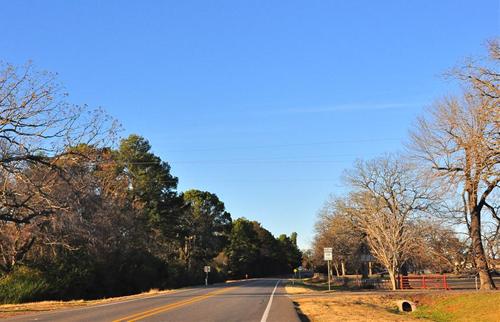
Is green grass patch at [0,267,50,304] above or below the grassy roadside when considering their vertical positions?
above

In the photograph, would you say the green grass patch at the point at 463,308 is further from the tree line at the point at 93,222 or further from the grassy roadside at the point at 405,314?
the tree line at the point at 93,222

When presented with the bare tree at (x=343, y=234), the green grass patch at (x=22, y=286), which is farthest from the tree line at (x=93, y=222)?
the bare tree at (x=343, y=234)

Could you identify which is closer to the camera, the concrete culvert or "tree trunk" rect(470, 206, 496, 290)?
"tree trunk" rect(470, 206, 496, 290)

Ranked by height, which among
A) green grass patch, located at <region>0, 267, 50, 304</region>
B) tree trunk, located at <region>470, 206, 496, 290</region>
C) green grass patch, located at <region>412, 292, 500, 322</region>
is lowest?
green grass patch, located at <region>412, 292, 500, 322</region>

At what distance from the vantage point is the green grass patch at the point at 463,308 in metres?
24.3

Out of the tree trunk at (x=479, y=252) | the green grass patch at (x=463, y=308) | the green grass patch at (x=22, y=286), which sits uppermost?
the tree trunk at (x=479, y=252)

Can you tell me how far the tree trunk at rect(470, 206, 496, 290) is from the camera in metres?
31.1

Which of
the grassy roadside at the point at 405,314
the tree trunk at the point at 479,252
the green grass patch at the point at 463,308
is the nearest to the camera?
the grassy roadside at the point at 405,314

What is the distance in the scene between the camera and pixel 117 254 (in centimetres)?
4709

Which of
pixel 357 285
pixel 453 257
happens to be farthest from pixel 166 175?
pixel 453 257

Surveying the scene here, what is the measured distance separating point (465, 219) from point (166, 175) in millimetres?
41401

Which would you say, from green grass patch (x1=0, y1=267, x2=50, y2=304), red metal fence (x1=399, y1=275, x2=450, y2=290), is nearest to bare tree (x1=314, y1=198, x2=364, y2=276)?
red metal fence (x1=399, y1=275, x2=450, y2=290)

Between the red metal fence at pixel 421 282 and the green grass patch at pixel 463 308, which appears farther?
the red metal fence at pixel 421 282

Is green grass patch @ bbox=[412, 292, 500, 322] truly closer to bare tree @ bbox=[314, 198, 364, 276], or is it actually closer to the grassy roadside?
the grassy roadside
